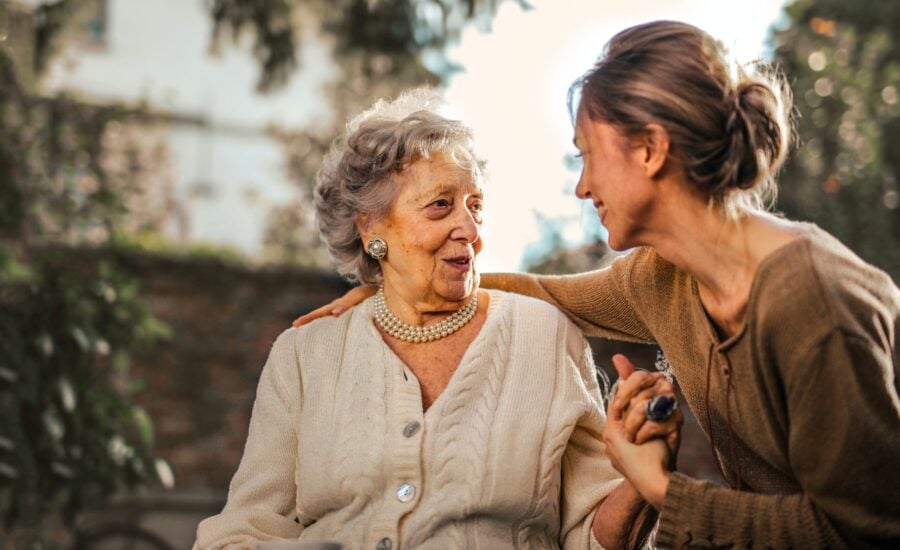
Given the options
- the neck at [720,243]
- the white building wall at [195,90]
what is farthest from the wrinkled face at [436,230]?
the white building wall at [195,90]

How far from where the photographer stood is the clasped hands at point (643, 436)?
92.7 inches

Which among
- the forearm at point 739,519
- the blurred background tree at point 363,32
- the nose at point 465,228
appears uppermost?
the blurred background tree at point 363,32

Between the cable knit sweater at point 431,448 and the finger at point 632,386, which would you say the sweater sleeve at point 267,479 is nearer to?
the cable knit sweater at point 431,448

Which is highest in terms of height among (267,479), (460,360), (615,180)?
(615,180)

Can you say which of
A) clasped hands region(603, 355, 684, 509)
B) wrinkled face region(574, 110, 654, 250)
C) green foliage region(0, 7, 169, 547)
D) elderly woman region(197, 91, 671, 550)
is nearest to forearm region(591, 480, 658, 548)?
elderly woman region(197, 91, 671, 550)

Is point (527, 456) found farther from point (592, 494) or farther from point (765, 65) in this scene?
point (765, 65)

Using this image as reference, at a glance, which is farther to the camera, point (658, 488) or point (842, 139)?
point (842, 139)

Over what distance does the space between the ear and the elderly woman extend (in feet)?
2.15

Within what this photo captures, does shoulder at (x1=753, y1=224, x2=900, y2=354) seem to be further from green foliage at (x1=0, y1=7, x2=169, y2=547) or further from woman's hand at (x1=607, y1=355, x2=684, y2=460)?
green foliage at (x1=0, y1=7, x2=169, y2=547)

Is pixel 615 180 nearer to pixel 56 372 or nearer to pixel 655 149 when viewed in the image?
pixel 655 149

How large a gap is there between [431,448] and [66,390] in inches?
126

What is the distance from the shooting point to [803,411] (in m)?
2.15

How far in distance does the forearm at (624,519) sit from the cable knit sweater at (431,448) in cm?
10

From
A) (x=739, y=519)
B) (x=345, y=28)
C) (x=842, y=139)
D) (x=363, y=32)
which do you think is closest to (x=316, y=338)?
(x=739, y=519)
